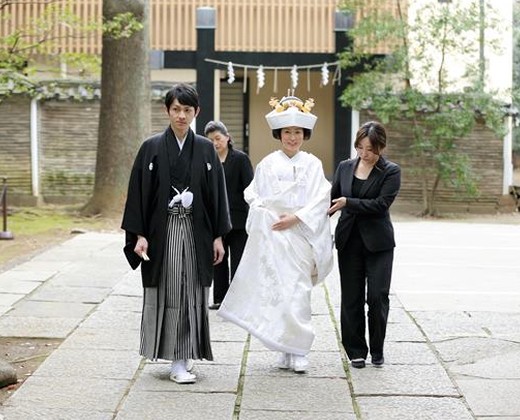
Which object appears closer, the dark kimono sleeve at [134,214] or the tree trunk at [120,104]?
the dark kimono sleeve at [134,214]

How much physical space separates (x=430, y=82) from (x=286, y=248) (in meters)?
13.6

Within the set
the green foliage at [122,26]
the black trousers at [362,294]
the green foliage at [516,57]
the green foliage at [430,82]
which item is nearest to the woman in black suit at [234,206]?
the black trousers at [362,294]

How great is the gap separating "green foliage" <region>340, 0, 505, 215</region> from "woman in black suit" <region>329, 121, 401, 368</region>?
12483mm

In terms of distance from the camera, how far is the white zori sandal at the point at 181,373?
19.4 feet

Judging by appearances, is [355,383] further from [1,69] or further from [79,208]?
[79,208]

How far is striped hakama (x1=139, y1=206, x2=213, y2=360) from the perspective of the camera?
19.9 feet

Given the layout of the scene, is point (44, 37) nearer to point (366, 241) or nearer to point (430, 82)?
point (430, 82)

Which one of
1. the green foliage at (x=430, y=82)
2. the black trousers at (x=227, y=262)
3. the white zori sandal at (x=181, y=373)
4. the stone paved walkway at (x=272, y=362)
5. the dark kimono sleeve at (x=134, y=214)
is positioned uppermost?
the green foliage at (x=430, y=82)

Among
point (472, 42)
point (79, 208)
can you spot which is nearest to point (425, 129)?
point (472, 42)

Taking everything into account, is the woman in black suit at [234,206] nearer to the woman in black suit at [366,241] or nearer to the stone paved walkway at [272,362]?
the stone paved walkway at [272,362]

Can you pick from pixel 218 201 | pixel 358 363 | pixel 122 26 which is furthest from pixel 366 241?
pixel 122 26

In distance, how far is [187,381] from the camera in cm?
591

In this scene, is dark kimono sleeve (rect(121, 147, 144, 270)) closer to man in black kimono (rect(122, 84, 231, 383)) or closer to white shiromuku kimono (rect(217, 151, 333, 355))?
man in black kimono (rect(122, 84, 231, 383))

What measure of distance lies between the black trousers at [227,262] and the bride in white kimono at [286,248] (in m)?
2.12
